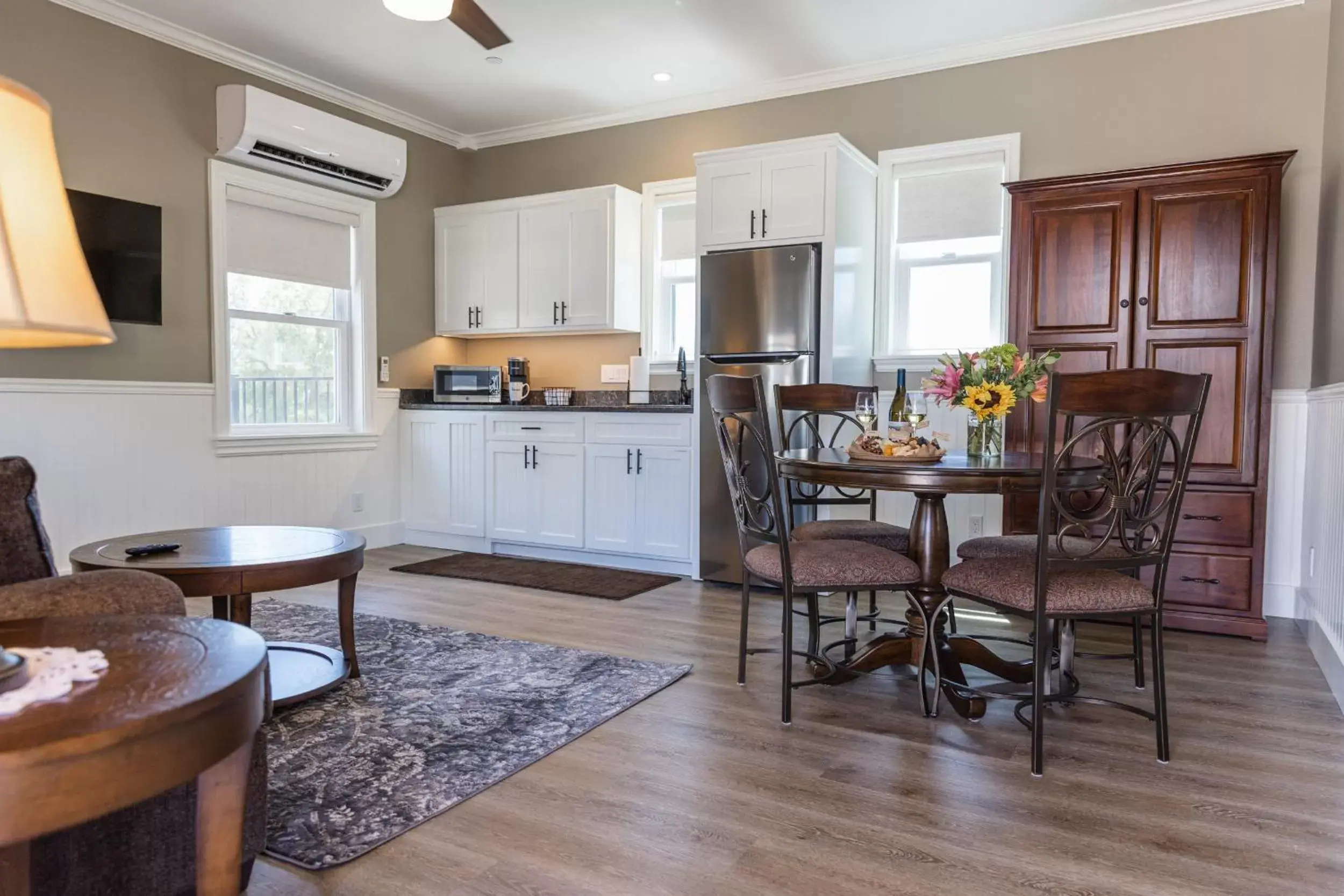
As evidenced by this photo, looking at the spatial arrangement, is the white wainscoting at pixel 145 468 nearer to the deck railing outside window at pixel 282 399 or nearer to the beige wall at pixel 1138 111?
the deck railing outside window at pixel 282 399

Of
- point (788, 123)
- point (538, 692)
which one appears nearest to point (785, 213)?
point (788, 123)

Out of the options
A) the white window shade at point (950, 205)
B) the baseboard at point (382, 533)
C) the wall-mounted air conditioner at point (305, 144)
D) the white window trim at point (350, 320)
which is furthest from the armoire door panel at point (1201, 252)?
the baseboard at point (382, 533)

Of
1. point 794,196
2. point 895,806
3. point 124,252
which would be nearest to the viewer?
point 895,806

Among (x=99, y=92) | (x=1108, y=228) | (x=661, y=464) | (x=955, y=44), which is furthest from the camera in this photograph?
(x=661, y=464)

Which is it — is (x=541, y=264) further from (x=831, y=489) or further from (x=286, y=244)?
(x=831, y=489)

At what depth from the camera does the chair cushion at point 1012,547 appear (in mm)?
2566

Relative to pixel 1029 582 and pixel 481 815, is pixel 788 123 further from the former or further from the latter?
pixel 481 815

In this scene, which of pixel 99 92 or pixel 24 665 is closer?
pixel 24 665

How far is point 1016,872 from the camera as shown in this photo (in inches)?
65.6

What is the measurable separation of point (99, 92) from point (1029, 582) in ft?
14.8

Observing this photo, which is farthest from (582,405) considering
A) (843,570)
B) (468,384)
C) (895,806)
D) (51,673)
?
(51,673)

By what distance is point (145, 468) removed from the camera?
422 cm

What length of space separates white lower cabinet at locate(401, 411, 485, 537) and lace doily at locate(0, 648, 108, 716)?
418 centimetres

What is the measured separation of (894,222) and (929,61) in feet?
2.71
